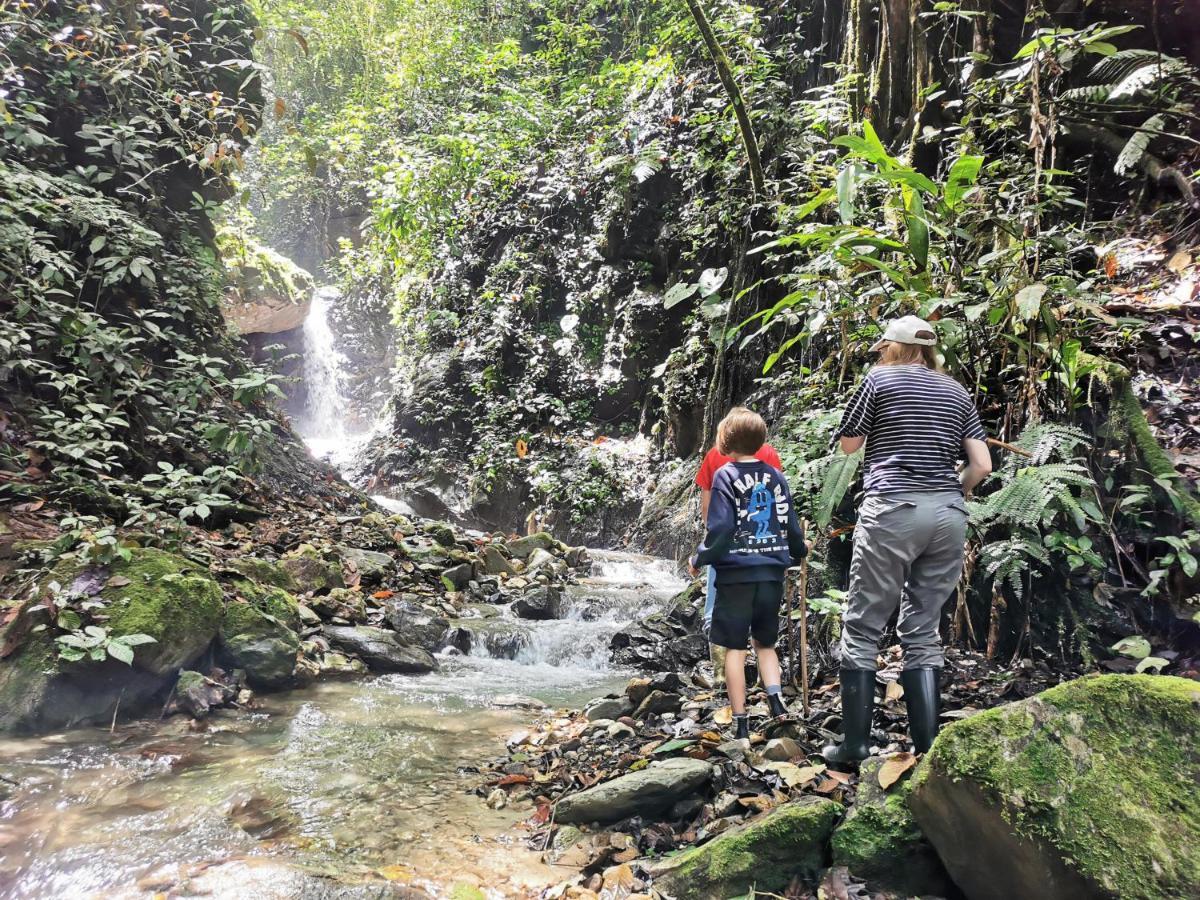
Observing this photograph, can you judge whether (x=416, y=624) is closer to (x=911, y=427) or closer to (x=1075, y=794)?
(x=911, y=427)

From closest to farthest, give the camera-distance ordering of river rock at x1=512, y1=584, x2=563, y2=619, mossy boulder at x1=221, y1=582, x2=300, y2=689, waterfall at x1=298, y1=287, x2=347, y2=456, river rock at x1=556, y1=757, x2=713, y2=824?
river rock at x1=556, y1=757, x2=713, y2=824, mossy boulder at x1=221, y1=582, x2=300, y2=689, river rock at x1=512, y1=584, x2=563, y2=619, waterfall at x1=298, y1=287, x2=347, y2=456

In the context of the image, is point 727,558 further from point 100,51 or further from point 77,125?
point 77,125

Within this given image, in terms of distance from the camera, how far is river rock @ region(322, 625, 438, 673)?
5766 mm

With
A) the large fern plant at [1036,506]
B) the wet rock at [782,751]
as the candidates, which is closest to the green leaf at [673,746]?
the wet rock at [782,751]

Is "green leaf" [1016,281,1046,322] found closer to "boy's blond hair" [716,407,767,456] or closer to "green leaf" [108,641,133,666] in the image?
"boy's blond hair" [716,407,767,456]

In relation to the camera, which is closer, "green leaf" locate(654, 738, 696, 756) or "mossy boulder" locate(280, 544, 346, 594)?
"green leaf" locate(654, 738, 696, 756)

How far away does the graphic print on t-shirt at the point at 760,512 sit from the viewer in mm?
3600

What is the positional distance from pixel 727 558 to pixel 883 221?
405cm

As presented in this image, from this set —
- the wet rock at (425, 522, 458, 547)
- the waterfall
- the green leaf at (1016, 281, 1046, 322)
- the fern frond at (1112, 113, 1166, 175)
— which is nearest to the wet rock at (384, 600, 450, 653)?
the wet rock at (425, 522, 458, 547)

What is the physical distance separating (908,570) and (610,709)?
230 centimetres

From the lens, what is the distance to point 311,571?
6.62m

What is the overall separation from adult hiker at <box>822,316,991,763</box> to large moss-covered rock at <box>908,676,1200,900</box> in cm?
74

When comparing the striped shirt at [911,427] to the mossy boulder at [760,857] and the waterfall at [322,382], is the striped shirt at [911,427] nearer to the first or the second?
the mossy boulder at [760,857]

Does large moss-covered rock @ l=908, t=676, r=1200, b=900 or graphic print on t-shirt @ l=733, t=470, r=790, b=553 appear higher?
graphic print on t-shirt @ l=733, t=470, r=790, b=553
